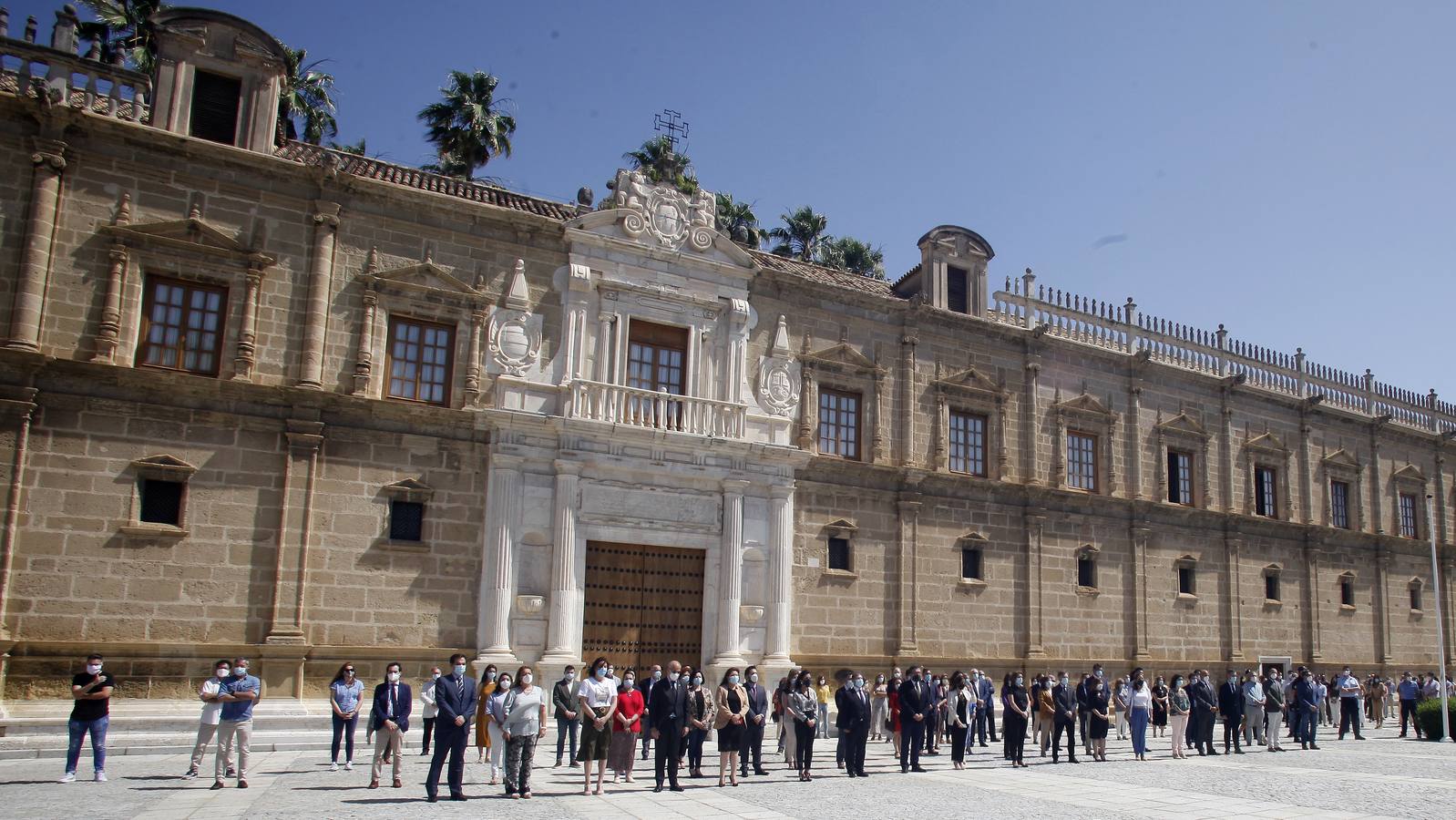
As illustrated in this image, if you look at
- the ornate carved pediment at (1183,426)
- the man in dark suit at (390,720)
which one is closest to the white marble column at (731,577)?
the man in dark suit at (390,720)

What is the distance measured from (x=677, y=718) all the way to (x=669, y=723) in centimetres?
13

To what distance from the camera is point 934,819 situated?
11.2 metres

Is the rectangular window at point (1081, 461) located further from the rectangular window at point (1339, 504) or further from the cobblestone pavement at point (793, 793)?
the rectangular window at point (1339, 504)

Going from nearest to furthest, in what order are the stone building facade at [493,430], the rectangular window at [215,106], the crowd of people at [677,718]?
the crowd of people at [677,718] → the stone building facade at [493,430] → the rectangular window at [215,106]

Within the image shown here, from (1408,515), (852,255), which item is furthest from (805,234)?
(1408,515)

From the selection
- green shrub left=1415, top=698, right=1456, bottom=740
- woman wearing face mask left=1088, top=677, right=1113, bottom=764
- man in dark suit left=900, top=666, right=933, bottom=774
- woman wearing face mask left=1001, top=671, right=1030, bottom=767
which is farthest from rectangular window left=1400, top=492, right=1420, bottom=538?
man in dark suit left=900, top=666, right=933, bottom=774

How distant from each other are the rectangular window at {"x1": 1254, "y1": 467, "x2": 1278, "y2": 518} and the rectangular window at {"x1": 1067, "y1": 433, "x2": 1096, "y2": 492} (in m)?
6.51

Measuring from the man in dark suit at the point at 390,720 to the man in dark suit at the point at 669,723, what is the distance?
3.10 m

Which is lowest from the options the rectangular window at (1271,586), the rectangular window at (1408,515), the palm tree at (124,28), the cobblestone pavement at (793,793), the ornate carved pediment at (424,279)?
the cobblestone pavement at (793,793)

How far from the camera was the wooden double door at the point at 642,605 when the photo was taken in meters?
20.2

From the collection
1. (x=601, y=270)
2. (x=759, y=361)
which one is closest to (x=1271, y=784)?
(x=759, y=361)

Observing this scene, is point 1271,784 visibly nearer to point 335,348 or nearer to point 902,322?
point 902,322

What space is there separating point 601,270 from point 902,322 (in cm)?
741

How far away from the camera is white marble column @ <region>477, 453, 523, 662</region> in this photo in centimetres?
1883
